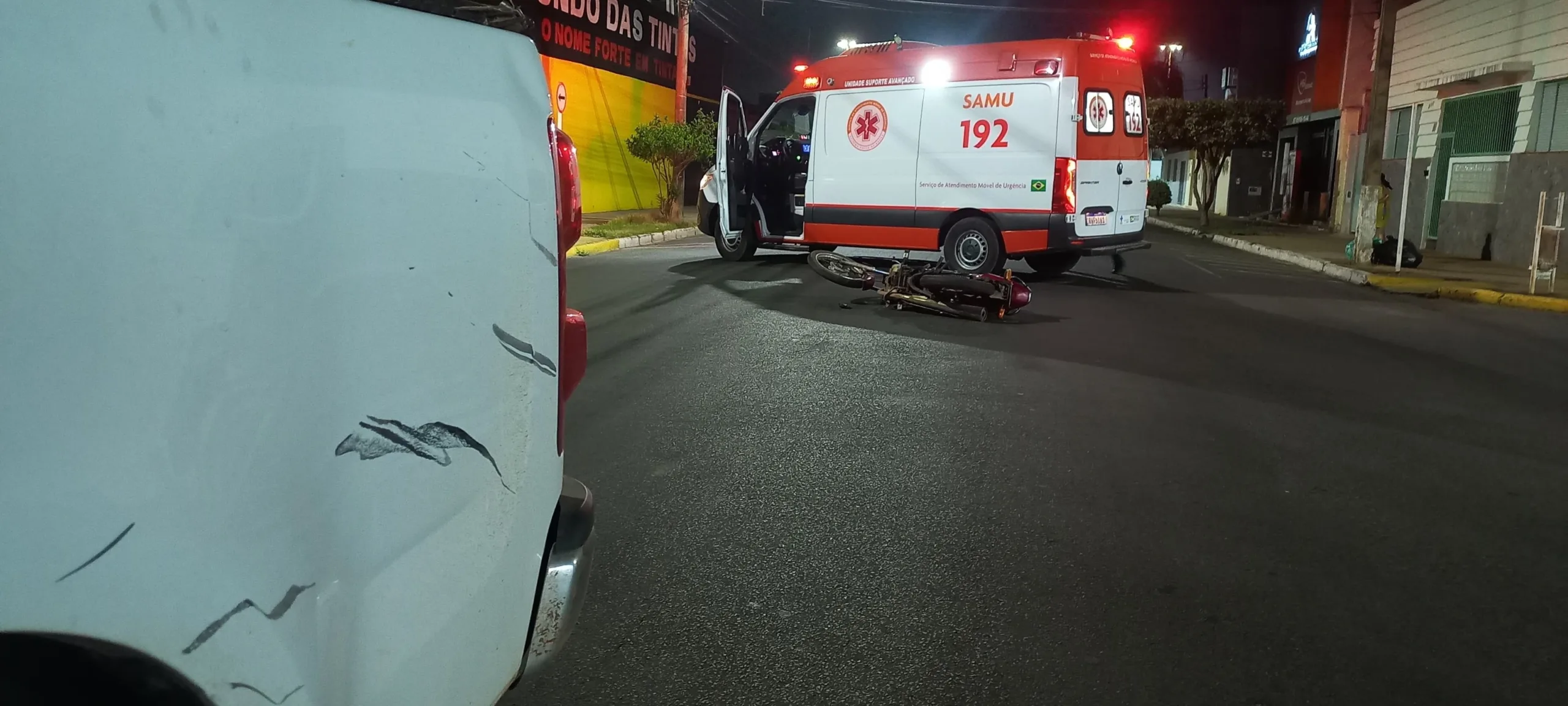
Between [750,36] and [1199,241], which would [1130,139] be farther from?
[750,36]

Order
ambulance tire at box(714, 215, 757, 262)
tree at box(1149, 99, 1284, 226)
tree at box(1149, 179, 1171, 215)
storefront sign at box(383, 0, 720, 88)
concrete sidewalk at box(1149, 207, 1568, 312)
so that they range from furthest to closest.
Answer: tree at box(1149, 179, 1171, 215) < tree at box(1149, 99, 1284, 226) < storefront sign at box(383, 0, 720, 88) < ambulance tire at box(714, 215, 757, 262) < concrete sidewalk at box(1149, 207, 1568, 312)

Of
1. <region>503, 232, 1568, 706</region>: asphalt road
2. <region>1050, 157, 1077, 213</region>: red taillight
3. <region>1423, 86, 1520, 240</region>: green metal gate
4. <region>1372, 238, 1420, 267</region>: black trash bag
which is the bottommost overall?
<region>503, 232, 1568, 706</region>: asphalt road

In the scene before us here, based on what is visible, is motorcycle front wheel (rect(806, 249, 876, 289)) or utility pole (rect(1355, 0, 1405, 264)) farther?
utility pole (rect(1355, 0, 1405, 264))

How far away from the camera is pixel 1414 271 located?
47.5ft

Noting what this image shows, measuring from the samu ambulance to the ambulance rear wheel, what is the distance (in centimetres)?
2

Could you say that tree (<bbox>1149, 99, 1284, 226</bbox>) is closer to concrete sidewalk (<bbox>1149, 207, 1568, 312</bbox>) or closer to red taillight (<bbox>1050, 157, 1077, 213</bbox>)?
concrete sidewalk (<bbox>1149, 207, 1568, 312</bbox>)

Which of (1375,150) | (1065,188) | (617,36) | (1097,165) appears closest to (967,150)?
(1065,188)

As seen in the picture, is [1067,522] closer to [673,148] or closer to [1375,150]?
[1375,150]

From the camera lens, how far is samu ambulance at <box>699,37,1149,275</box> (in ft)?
38.3

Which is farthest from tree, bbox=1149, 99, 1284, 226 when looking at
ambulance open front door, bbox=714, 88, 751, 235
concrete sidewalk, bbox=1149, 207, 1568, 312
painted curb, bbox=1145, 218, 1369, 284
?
ambulance open front door, bbox=714, 88, 751, 235

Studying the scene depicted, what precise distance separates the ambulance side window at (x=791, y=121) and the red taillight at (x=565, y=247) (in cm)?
1166

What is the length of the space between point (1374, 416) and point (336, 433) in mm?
5951

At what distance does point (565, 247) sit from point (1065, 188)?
10279 millimetres

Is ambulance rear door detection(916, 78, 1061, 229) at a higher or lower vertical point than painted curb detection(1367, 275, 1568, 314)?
higher
